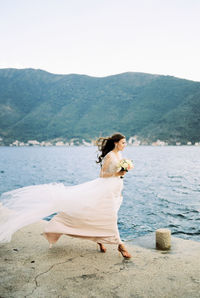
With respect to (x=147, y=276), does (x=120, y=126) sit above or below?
above

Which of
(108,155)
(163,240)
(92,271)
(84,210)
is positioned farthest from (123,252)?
(108,155)

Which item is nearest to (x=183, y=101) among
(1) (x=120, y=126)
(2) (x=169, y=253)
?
(1) (x=120, y=126)

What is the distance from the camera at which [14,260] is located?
542cm

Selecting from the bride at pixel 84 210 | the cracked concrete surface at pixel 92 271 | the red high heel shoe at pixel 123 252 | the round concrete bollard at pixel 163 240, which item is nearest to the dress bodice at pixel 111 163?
the bride at pixel 84 210

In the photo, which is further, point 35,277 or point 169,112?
point 169,112

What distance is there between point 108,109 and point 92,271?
490 feet

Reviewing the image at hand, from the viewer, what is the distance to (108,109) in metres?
153

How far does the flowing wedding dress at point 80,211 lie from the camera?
553 centimetres

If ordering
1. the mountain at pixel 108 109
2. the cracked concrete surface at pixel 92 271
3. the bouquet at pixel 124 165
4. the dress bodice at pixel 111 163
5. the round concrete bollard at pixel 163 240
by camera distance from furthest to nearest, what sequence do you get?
the mountain at pixel 108 109
the round concrete bollard at pixel 163 240
the dress bodice at pixel 111 163
the bouquet at pixel 124 165
the cracked concrete surface at pixel 92 271

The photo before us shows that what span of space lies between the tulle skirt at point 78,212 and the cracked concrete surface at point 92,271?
1.46 ft

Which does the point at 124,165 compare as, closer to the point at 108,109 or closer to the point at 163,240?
the point at 163,240

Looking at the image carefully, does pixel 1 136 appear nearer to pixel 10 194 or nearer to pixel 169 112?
pixel 169 112

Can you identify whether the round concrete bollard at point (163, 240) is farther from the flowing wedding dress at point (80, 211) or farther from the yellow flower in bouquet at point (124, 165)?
the yellow flower in bouquet at point (124, 165)

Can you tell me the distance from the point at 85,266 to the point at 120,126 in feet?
425
